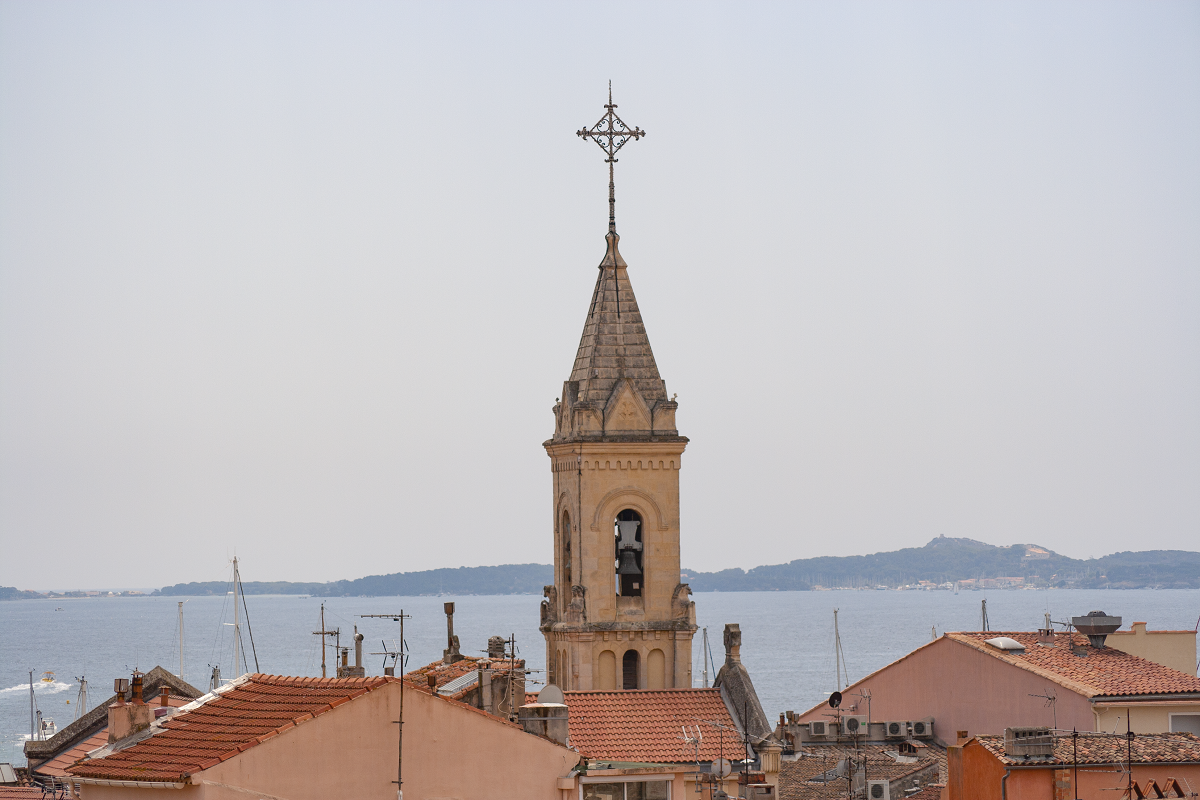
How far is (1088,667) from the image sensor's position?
3853 cm

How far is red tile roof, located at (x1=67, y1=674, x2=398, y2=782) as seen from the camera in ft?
79.4

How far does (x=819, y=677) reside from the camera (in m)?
156

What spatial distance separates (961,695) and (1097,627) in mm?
3518

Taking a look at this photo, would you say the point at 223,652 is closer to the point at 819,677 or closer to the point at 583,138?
the point at 819,677

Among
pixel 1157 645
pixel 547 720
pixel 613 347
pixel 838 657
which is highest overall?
pixel 613 347

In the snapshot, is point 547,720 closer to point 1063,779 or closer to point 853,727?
point 1063,779

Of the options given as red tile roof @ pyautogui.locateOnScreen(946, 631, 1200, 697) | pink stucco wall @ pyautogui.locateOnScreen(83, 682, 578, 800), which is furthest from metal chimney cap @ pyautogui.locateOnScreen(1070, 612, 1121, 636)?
pink stucco wall @ pyautogui.locateOnScreen(83, 682, 578, 800)

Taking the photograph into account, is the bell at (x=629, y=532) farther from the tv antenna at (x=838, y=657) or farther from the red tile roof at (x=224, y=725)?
the tv antenna at (x=838, y=657)

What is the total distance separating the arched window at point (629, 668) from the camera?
4100 centimetres

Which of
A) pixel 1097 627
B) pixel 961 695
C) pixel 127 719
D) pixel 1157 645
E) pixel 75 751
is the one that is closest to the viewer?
pixel 127 719

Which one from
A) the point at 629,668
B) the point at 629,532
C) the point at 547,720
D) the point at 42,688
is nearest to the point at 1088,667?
the point at 629,668

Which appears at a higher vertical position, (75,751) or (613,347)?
(613,347)

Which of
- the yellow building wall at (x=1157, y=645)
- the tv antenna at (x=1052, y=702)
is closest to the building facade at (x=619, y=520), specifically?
the tv antenna at (x=1052, y=702)

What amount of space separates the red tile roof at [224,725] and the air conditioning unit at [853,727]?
1810 centimetres
